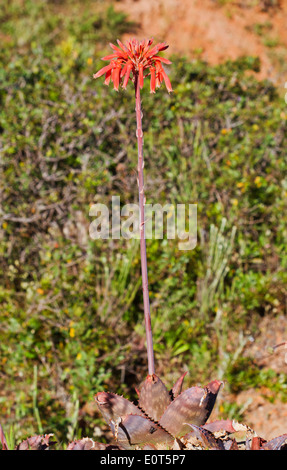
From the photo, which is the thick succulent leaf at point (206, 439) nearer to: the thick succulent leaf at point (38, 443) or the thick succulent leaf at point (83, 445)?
the thick succulent leaf at point (83, 445)

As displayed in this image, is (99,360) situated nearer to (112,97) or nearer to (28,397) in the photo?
(28,397)

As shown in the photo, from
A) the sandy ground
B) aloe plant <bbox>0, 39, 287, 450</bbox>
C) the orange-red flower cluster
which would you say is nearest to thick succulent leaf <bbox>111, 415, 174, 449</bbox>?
aloe plant <bbox>0, 39, 287, 450</bbox>

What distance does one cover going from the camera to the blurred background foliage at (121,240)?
8.38 ft

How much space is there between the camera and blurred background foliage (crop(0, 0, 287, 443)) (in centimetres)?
255

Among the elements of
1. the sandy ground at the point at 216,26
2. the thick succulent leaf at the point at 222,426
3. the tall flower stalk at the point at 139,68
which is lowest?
the thick succulent leaf at the point at 222,426

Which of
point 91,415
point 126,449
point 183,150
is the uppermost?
point 183,150

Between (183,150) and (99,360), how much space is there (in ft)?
6.00

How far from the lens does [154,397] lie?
1306mm

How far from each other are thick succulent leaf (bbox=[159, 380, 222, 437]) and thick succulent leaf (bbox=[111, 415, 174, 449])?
0.10 ft

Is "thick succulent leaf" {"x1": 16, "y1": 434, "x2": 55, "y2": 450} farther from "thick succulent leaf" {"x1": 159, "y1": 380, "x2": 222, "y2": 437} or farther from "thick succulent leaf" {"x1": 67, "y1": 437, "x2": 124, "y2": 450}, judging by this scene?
"thick succulent leaf" {"x1": 159, "y1": 380, "x2": 222, "y2": 437}

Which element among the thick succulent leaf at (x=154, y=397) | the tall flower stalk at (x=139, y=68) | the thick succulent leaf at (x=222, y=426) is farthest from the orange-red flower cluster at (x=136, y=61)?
the thick succulent leaf at (x=222, y=426)

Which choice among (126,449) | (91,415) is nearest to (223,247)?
(91,415)

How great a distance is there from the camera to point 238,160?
3.36m

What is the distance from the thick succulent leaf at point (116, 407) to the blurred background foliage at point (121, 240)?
3.32 ft
